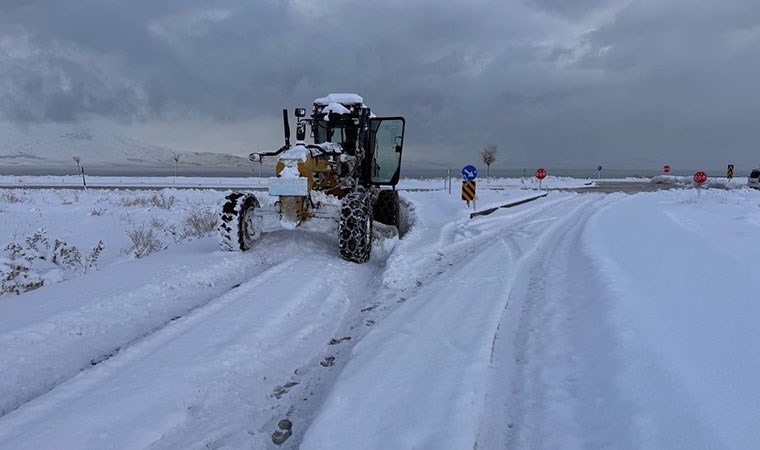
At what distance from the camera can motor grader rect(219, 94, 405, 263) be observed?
23.9ft

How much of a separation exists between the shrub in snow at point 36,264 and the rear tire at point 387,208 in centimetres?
599

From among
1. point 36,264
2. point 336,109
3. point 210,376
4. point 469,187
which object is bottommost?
point 36,264

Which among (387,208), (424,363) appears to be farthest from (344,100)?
(424,363)

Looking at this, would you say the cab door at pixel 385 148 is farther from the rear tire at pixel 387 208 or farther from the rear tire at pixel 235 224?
the rear tire at pixel 235 224

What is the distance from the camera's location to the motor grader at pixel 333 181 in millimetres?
7293

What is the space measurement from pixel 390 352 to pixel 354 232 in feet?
11.6

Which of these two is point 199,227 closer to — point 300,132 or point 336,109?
point 300,132

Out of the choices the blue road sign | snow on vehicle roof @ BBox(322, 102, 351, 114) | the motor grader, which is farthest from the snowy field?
the blue road sign

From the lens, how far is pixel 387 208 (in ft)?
36.4

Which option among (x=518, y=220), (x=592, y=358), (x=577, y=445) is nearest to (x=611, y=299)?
(x=592, y=358)

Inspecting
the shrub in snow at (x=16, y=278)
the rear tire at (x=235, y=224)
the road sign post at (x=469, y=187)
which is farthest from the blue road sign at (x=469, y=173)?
the shrub in snow at (x=16, y=278)

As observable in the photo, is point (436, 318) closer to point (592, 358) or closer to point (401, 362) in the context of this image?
point (401, 362)

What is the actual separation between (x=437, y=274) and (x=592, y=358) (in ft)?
10.7

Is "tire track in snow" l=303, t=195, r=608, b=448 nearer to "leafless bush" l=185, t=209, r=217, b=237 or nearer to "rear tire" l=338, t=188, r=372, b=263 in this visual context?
"rear tire" l=338, t=188, r=372, b=263
